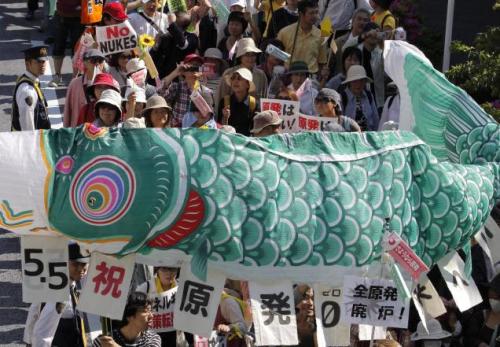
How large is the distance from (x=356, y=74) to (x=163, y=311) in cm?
370

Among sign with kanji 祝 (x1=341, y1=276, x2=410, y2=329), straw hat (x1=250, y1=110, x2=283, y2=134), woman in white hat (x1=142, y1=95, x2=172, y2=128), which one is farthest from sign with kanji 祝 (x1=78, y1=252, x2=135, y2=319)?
woman in white hat (x1=142, y1=95, x2=172, y2=128)

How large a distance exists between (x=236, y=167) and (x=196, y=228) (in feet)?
1.40

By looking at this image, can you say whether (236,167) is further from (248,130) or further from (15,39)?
(15,39)

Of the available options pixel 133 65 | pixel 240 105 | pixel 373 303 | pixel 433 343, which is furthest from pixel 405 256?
pixel 133 65

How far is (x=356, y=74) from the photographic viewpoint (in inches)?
432

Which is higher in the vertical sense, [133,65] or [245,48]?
[245,48]

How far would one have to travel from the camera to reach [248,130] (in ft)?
35.4

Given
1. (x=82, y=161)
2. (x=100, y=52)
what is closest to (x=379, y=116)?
(x=100, y=52)

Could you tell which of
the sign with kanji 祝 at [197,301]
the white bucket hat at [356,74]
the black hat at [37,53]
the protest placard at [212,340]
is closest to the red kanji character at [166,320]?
the protest placard at [212,340]

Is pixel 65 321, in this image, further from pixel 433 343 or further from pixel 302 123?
pixel 302 123

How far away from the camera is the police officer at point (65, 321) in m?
7.89

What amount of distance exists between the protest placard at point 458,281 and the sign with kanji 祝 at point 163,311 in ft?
6.10

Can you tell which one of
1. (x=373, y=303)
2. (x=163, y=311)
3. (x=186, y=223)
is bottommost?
(x=163, y=311)

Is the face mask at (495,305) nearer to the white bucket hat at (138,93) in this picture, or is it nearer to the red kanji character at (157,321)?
the red kanji character at (157,321)
